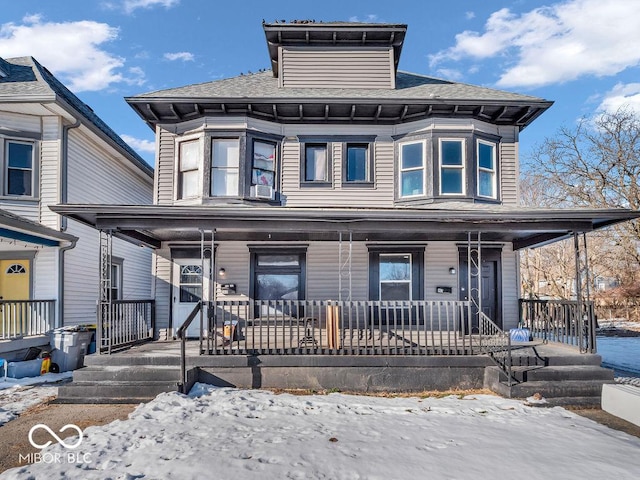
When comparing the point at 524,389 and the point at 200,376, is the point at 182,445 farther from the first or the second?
the point at 524,389

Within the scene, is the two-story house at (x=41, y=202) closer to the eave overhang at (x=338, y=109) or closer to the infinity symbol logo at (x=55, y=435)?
the eave overhang at (x=338, y=109)

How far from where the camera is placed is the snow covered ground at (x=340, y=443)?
3926 millimetres

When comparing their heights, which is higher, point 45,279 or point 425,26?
point 425,26

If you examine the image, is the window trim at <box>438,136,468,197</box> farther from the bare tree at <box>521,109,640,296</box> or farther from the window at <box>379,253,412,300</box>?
the bare tree at <box>521,109,640,296</box>

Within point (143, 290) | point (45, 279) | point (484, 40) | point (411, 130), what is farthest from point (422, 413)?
point (484, 40)

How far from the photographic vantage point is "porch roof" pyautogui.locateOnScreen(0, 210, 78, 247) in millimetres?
8359

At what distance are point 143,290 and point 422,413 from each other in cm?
1249

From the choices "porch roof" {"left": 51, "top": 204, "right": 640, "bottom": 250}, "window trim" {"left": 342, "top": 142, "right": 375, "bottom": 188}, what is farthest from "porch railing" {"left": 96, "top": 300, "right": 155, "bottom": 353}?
"window trim" {"left": 342, "top": 142, "right": 375, "bottom": 188}

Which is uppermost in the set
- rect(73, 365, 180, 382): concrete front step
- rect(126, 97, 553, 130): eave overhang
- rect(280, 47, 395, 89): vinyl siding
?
rect(280, 47, 395, 89): vinyl siding

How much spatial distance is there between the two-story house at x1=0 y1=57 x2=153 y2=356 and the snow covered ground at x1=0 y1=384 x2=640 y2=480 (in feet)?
18.3

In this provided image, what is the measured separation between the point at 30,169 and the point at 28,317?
12.1 ft

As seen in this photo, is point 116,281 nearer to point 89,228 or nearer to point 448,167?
point 89,228

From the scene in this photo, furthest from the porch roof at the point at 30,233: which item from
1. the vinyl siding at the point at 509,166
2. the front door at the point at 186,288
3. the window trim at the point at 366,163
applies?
the vinyl siding at the point at 509,166

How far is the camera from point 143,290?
50.4ft
